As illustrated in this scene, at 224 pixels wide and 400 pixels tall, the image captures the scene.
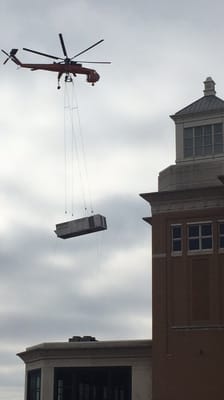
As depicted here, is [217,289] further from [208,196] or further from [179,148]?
[179,148]

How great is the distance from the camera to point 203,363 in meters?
61.2

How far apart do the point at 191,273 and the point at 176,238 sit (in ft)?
9.71

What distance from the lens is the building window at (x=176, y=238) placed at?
2528 inches

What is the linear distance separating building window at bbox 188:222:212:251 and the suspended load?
6.87 meters

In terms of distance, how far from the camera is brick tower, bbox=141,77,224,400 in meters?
61.3

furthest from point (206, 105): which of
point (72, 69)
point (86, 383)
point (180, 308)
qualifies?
point (86, 383)

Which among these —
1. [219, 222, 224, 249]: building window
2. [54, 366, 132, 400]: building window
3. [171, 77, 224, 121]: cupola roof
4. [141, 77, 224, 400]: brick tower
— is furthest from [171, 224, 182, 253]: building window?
[54, 366, 132, 400]: building window

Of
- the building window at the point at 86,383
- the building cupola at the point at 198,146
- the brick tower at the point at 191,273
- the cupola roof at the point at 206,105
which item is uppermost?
the cupola roof at the point at 206,105

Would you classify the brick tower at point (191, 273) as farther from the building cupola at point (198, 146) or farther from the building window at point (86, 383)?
the building window at point (86, 383)

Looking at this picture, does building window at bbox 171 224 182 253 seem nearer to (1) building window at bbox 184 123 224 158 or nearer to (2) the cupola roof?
(1) building window at bbox 184 123 224 158

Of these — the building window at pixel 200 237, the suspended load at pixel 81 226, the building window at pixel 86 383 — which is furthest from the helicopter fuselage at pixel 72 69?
the building window at pixel 86 383

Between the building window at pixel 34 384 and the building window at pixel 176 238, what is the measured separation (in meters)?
15.3

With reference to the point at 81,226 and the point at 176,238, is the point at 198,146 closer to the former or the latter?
the point at 176,238

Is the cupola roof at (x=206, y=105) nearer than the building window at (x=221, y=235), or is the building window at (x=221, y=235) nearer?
the building window at (x=221, y=235)
